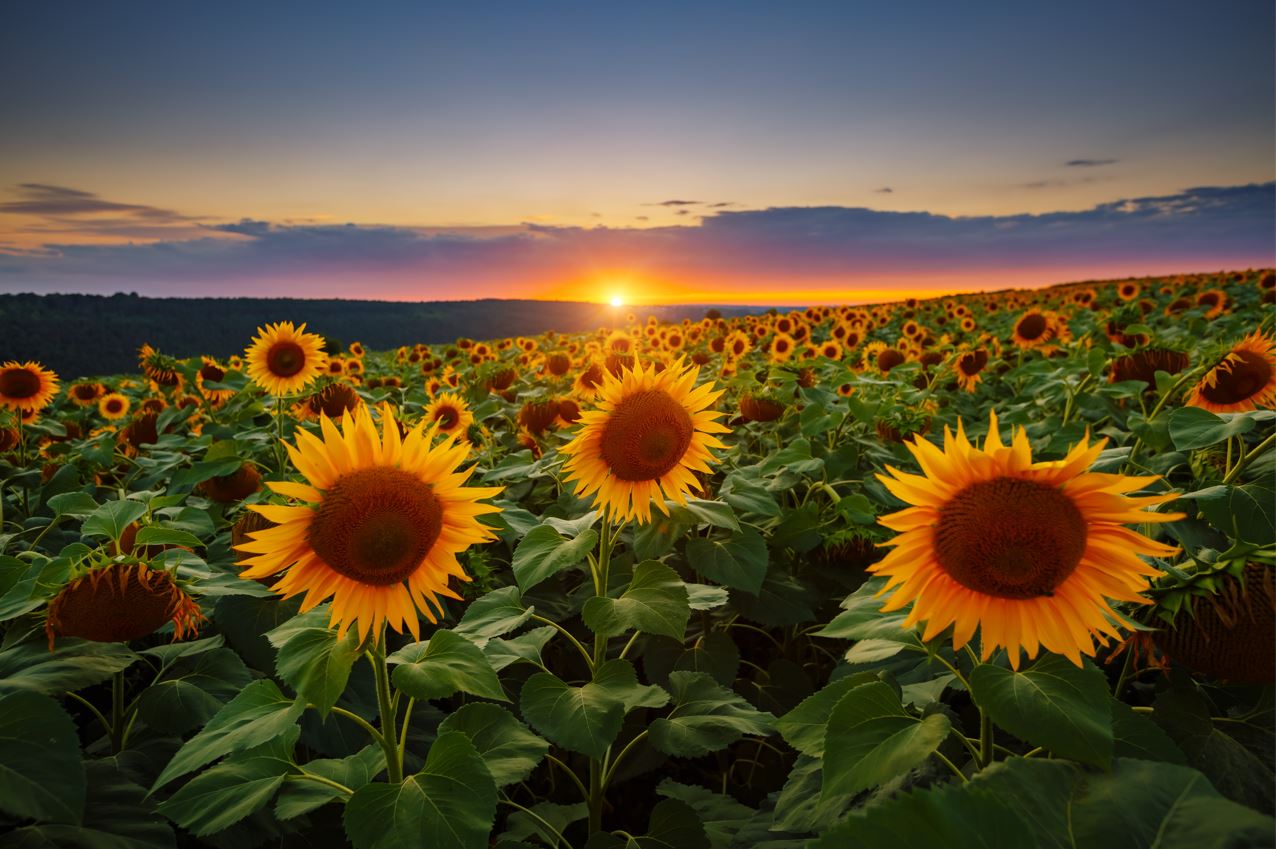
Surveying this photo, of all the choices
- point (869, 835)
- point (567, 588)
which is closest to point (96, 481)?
point (567, 588)

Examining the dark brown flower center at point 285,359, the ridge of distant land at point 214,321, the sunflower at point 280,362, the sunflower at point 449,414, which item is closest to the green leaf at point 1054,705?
the sunflower at point 449,414

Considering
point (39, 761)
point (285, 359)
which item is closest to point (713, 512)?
point (39, 761)

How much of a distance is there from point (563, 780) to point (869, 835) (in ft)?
9.36

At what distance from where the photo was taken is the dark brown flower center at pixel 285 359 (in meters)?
4.74

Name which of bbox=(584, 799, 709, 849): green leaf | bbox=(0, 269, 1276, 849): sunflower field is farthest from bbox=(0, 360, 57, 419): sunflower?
bbox=(584, 799, 709, 849): green leaf

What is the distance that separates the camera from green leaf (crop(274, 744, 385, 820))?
1.59 m

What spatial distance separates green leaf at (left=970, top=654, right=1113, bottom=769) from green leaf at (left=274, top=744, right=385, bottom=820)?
5.03ft

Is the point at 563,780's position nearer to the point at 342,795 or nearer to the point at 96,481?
the point at 342,795

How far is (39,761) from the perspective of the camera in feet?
Result: 4.34

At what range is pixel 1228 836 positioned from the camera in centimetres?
84

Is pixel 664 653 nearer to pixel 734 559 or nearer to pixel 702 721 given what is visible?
pixel 734 559

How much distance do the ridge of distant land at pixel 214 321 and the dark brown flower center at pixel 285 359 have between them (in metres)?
32.8

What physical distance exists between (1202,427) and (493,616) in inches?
105

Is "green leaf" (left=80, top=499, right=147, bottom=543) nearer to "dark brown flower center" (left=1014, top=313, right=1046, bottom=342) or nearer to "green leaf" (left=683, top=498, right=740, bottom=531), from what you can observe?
"green leaf" (left=683, top=498, right=740, bottom=531)
